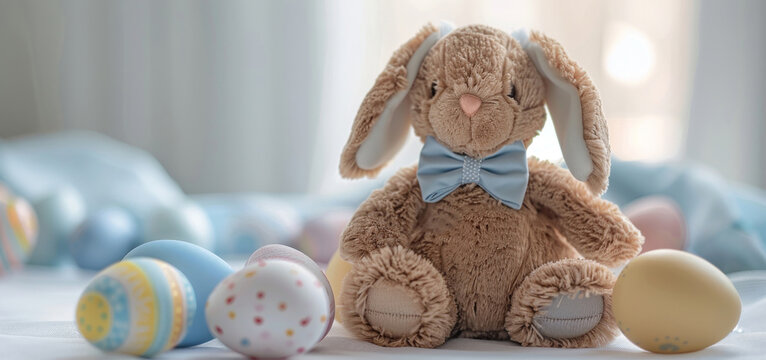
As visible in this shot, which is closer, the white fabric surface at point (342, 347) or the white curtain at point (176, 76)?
the white fabric surface at point (342, 347)

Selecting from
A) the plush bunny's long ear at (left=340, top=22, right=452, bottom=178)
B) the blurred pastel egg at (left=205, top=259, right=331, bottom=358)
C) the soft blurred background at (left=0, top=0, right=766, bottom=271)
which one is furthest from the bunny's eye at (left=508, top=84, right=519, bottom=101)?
the soft blurred background at (left=0, top=0, right=766, bottom=271)

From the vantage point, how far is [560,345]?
875 mm

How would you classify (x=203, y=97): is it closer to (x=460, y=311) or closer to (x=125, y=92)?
(x=125, y=92)

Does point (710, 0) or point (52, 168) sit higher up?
point (710, 0)

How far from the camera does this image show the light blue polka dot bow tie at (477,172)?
0.93m

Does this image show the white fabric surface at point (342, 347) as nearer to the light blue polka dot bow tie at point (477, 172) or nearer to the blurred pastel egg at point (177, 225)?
the light blue polka dot bow tie at point (477, 172)

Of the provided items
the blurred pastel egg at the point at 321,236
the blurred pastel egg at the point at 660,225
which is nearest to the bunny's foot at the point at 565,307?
the blurred pastel egg at the point at 660,225

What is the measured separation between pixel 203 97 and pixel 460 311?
2105mm

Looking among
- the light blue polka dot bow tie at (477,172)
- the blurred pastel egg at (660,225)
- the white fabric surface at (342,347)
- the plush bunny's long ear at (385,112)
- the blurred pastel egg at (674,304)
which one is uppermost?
the plush bunny's long ear at (385,112)

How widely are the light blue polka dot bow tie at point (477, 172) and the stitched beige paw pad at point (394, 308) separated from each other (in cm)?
15

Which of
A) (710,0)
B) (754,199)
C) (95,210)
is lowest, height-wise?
(95,210)

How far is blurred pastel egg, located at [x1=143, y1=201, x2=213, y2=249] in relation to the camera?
171cm

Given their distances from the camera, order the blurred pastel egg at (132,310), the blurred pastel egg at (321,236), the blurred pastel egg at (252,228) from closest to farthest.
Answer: the blurred pastel egg at (132,310)
the blurred pastel egg at (321,236)
the blurred pastel egg at (252,228)

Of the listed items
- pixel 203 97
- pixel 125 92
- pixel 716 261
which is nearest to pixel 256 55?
pixel 203 97
